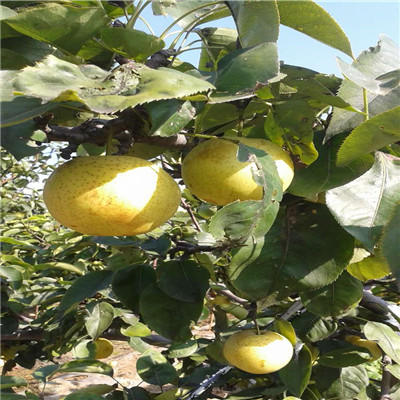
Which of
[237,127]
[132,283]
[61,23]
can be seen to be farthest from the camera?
[132,283]

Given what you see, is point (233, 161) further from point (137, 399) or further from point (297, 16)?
point (137, 399)

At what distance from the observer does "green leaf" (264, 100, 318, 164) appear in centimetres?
70

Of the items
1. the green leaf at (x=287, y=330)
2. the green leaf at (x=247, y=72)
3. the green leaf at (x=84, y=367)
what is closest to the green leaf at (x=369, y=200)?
the green leaf at (x=247, y=72)

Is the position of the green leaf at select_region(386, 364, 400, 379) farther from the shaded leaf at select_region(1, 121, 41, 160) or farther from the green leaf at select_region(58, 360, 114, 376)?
the shaded leaf at select_region(1, 121, 41, 160)

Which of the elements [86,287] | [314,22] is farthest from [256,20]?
[86,287]

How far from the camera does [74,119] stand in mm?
722

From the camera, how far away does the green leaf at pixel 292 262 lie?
0.79 metres

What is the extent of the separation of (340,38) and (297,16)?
0.07 meters

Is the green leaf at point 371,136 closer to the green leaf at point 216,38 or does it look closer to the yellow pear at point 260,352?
the green leaf at point 216,38

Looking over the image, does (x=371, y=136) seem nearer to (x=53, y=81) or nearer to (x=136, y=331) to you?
(x=53, y=81)

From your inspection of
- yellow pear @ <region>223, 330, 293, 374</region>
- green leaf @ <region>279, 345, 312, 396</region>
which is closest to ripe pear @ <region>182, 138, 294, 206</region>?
yellow pear @ <region>223, 330, 293, 374</region>

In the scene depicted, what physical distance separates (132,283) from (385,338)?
633 mm

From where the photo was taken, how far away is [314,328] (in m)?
1.27

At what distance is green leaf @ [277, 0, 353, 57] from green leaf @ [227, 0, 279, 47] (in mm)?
66
